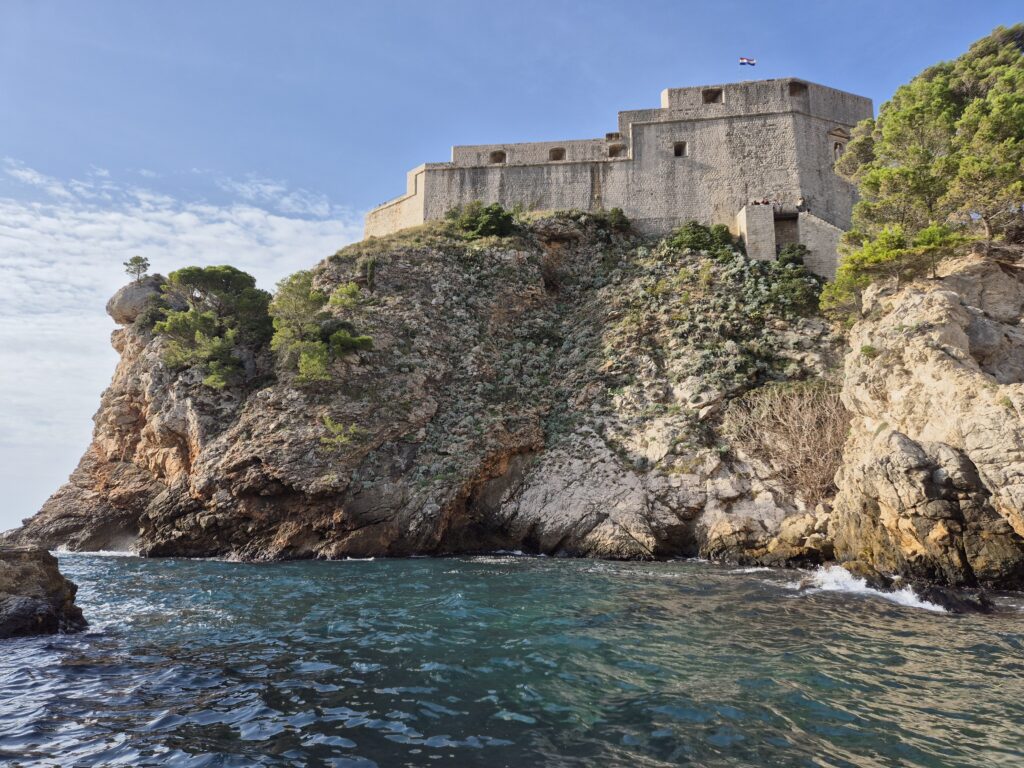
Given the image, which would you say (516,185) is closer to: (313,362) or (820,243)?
(820,243)

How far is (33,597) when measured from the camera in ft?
33.7

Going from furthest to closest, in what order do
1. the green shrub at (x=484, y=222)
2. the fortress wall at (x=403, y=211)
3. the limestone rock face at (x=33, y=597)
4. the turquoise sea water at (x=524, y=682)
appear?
the fortress wall at (x=403, y=211) < the green shrub at (x=484, y=222) < the limestone rock face at (x=33, y=597) < the turquoise sea water at (x=524, y=682)

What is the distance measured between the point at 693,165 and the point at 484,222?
12.9 m

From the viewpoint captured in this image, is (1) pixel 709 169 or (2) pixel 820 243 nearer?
(2) pixel 820 243

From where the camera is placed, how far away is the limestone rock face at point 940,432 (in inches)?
527

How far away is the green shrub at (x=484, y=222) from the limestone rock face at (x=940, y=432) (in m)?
20.3

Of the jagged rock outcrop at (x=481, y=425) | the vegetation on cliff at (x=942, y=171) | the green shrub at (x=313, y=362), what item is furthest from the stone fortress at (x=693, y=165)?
the green shrub at (x=313, y=362)

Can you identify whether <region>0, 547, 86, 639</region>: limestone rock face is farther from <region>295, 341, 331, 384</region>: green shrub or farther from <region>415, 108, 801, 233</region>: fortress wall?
<region>415, 108, 801, 233</region>: fortress wall

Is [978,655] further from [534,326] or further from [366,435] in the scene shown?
[534,326]

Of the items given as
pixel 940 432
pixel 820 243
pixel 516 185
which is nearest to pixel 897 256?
pixel 940 432

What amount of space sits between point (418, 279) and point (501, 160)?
12.0 m

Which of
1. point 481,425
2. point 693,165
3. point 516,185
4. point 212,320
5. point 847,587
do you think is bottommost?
point 847,587

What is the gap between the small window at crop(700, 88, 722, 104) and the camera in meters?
37.6

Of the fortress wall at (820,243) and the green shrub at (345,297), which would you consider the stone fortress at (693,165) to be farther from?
the green shrub at (345,297)
